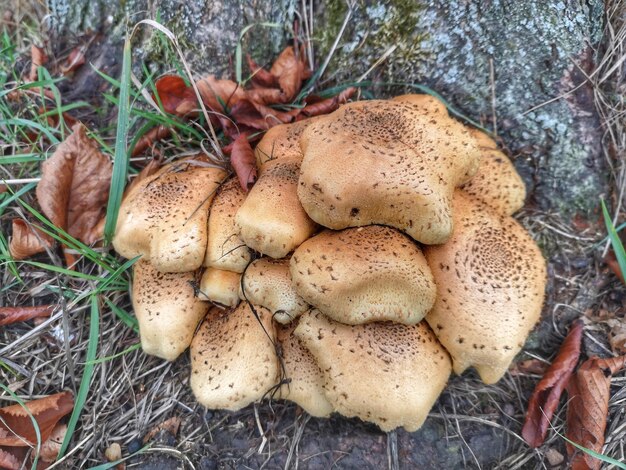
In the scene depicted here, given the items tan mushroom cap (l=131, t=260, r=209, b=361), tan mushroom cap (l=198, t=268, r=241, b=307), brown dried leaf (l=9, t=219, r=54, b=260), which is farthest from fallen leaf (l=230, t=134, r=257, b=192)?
brown dried leaf (l=9, t=219, r=54, b=260)

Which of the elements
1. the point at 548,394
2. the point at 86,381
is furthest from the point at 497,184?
the point at 86,381

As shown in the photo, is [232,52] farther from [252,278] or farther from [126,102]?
[252,278]

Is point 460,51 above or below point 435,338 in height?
above

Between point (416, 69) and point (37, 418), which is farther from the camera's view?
point (416, 69)

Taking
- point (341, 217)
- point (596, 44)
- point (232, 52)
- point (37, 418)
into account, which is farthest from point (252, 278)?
point (596, 44)

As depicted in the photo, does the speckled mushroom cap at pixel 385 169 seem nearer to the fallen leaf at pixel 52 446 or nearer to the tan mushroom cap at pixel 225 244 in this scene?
the tan mushroom cap at pixel 225 244

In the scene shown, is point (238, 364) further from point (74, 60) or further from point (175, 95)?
point (74, 60)
